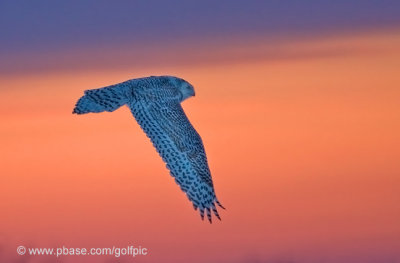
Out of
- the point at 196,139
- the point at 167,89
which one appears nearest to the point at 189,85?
the point at 167,89

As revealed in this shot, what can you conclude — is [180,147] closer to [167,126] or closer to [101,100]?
[167,126]

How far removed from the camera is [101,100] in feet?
68.1

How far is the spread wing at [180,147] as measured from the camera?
19.8 metres

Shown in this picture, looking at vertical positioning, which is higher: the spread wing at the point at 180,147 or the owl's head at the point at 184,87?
the owl's head at the point at 184,87

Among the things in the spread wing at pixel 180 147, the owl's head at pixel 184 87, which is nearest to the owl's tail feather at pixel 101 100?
the spread wing at pixel 180 147

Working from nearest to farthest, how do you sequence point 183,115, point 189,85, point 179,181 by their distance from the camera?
point 179,181, point 183,115, point 189,85

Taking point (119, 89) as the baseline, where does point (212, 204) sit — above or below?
below

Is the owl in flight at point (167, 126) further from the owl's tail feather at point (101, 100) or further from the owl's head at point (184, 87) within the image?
the owl's head at point (184, 87)

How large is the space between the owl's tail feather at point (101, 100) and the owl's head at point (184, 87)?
6.60 feet

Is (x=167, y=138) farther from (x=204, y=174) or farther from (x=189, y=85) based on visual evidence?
(x=189, y=85)

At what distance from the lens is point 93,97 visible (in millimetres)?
20797

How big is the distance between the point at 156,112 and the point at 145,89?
63 cm

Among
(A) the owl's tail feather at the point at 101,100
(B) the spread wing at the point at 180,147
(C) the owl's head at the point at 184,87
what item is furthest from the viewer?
(C) the owl's head at the point at 184,87

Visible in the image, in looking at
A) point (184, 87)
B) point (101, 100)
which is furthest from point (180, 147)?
point (184, 87)
